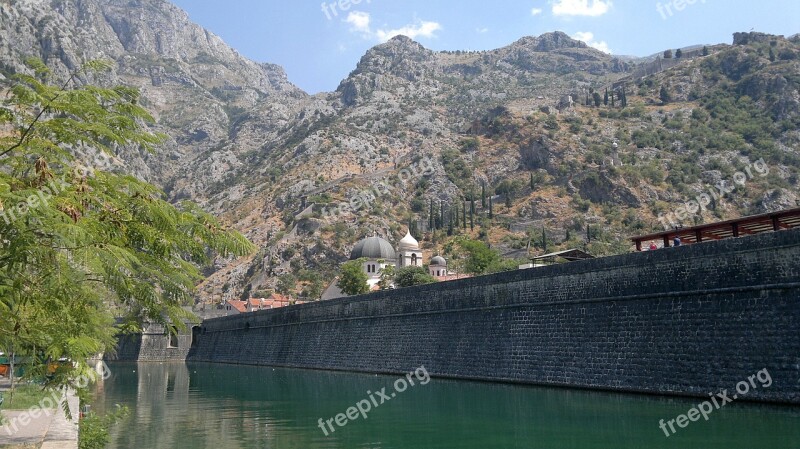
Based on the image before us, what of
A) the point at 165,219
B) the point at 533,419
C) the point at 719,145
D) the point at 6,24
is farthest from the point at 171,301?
the point at 6,24

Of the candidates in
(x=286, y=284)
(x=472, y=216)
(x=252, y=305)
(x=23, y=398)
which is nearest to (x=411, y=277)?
(x=252, y=305)

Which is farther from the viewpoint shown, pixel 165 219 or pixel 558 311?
pixel 558 311

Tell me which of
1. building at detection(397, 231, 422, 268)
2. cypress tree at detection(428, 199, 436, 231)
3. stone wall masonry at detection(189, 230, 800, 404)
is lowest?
stone wall masonry at detection(189, 230, 800, 404)

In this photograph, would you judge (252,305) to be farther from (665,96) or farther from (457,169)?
(665,96)

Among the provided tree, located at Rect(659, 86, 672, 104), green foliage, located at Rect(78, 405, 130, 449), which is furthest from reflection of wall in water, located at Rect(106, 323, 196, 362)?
tree, located at Rect(659, 86, 672, 104)

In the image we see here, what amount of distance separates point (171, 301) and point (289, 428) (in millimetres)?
11055

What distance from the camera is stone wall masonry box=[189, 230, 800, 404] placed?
64.6 ft

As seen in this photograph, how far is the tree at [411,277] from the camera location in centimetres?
6956

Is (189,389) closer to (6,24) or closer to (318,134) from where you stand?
(6,24)

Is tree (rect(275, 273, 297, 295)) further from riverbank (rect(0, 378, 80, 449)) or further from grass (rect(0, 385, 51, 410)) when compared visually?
riverbank (rect(0, 378, 80, 449))

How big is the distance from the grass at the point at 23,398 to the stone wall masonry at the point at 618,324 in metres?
17.6

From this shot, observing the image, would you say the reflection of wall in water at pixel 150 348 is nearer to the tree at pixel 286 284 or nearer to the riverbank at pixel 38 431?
the tree at pixel 286 284

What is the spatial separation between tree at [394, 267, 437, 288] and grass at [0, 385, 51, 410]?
4828 cm

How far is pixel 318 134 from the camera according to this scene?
13562 centimetres
